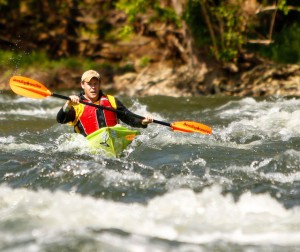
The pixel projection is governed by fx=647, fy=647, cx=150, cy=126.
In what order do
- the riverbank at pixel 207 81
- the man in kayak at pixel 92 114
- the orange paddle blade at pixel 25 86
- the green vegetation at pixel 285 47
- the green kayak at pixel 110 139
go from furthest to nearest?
1. the green vegetation at pixel 285 47
2. the riverbank at pixel 207 81
3. the orange paddle blade at pixel 25 86
4. the man in kayak at pixel 92 114
5. the green kayak at pixel 110 139

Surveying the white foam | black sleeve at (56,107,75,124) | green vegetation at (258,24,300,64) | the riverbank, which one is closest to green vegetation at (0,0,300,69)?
green vegetation at (258,24,300,64)

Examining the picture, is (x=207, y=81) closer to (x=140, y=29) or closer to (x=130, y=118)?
(x=140, y=29)

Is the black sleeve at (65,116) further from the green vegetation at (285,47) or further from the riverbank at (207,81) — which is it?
the green vegetation at (285,47)

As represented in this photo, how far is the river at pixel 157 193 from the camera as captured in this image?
14.9 ft

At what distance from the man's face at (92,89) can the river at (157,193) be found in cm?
45

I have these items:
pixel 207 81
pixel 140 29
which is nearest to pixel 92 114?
pixel 207 81

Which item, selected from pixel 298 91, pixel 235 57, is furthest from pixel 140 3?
pixel 298 91

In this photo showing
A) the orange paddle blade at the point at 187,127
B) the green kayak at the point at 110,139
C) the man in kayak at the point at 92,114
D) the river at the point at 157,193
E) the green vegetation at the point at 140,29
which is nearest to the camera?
the river at the point at 157,193

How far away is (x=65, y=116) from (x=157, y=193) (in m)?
1.67

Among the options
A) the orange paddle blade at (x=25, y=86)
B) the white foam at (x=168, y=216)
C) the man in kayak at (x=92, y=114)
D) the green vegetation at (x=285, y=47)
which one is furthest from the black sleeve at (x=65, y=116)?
the green vegetation at (x=285, y=47)

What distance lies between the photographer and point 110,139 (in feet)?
21.1

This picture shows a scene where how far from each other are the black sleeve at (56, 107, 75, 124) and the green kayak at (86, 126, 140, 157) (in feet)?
1.03

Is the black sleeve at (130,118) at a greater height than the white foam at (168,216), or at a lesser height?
greater

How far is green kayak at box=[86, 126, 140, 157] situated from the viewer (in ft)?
21.0
